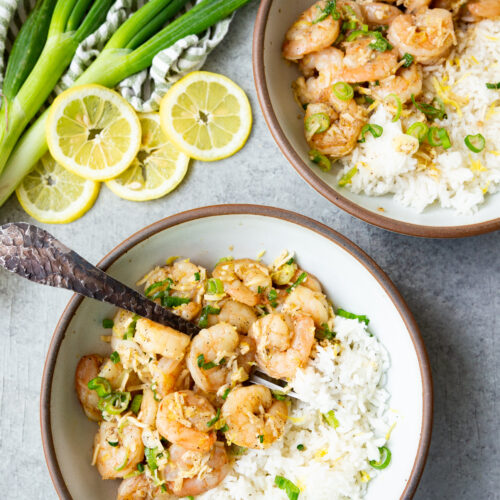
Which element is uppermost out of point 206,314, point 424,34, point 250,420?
point 424,34

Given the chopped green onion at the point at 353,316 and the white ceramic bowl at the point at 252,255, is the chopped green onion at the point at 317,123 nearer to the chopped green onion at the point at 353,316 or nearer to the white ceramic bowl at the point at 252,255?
the white ceramic bowl at the point at 252,255

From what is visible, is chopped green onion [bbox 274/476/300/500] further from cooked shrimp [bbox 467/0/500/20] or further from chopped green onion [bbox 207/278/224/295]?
cooked shrimp [bbox 467/0/500/20]

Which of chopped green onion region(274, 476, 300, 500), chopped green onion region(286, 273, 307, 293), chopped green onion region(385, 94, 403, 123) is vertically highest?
chopped green onion region(385, 94, 403, 123)

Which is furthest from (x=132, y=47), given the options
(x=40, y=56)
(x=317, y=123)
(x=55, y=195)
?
(x=317, y=123)

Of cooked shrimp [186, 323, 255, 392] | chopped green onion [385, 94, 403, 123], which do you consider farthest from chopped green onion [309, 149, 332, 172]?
cooked shrimp [186, 323, 255, 392]

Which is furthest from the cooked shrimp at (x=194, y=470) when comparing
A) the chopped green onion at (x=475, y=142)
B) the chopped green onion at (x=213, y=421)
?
the chopped green onion at (x=475, y=142)

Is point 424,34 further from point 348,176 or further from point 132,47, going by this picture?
point 132,47

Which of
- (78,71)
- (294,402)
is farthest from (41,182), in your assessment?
(294,402)
